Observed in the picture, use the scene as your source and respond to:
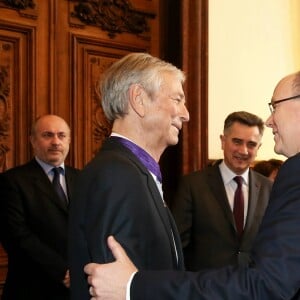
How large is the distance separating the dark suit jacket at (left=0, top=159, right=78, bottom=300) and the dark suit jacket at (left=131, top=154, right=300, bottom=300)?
5.13ft

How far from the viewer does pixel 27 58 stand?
3.66 metres

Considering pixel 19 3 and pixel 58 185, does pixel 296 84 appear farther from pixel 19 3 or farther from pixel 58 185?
pixel 19 3

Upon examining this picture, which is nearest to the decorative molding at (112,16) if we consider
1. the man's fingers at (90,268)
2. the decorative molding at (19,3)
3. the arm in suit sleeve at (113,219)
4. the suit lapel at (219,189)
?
the decorative molding at (19,3)

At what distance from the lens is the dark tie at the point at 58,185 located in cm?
332

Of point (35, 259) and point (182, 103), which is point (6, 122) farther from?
point (182, 103)

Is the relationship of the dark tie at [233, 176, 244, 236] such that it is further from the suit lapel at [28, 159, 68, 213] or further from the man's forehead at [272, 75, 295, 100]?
the man's forehead at [272, 75, 295, 100]

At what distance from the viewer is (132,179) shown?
1.70 m

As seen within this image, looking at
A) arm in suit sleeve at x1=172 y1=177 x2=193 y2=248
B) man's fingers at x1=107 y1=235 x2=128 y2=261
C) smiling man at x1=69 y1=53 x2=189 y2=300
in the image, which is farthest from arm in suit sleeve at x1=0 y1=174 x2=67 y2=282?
man's fingers at x1=107 y1=235 x2=128 y2=261

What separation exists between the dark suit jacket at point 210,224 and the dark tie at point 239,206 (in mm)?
37

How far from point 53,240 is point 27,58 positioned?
115 cm

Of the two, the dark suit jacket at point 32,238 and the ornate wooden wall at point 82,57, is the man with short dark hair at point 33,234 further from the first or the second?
the ornate wooden wall at point 82,57

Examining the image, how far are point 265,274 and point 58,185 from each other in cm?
206

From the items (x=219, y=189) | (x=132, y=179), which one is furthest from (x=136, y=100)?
(x=219, y=189)

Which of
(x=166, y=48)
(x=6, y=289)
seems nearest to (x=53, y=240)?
(x=6, y=289)
